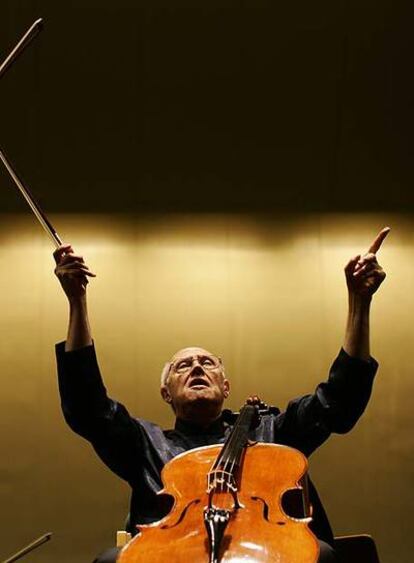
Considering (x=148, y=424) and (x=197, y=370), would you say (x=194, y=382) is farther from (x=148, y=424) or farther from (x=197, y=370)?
(x=148, y=424)

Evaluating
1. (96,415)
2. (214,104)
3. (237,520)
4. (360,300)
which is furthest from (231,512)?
(214,104)

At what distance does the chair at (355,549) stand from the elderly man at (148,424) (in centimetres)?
22

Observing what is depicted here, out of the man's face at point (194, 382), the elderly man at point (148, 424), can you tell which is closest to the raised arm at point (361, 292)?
the elderly man at point (148, 424)

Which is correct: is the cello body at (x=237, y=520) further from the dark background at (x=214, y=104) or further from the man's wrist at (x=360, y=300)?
the dark background at (x=214, y=104)

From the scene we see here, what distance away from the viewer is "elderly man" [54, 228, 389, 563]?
190 cm

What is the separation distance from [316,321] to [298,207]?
1.89 ft

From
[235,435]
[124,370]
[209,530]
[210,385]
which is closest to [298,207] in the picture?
[124,370]

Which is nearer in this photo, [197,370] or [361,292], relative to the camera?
[361,292]

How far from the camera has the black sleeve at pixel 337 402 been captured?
1934 mm

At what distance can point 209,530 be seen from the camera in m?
1.30

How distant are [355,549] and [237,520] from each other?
837 millimetres

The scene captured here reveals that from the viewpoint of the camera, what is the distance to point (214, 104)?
3791 millimetres

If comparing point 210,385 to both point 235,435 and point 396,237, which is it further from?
point 396,237

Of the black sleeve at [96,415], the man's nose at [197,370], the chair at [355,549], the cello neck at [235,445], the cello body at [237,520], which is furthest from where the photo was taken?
the man's nose at [197,370]
